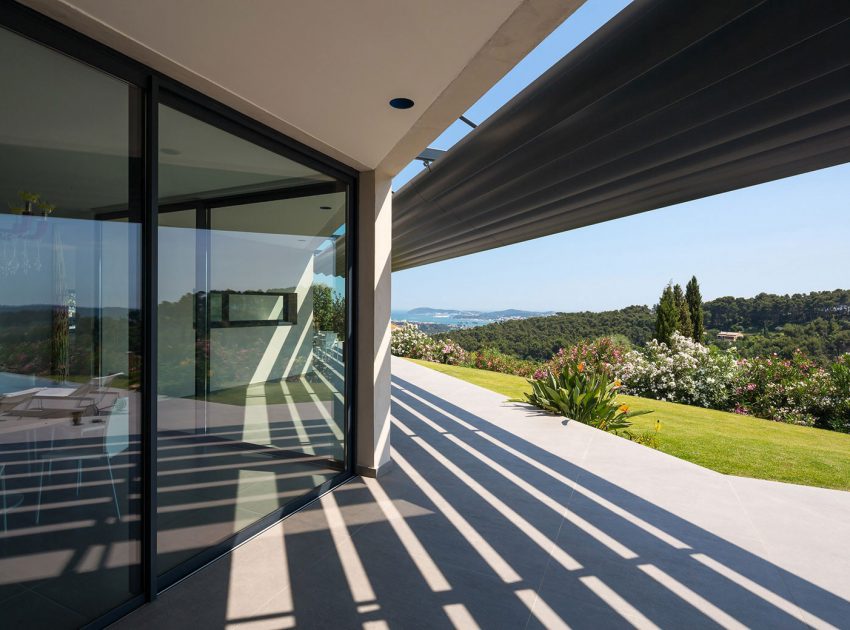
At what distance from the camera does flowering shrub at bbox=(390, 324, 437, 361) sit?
15.7 meters

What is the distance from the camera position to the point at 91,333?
223 cm

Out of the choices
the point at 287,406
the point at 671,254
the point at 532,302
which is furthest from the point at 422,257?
the point at 532,302

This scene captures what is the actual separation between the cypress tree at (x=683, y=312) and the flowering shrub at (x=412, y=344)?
24.4 feet

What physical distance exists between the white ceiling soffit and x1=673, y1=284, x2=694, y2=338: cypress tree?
13.6 metres

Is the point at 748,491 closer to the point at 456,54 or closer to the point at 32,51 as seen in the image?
the point at 456,54

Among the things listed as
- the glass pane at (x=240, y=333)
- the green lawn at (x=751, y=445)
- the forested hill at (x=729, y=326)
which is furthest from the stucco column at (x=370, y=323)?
the forested hill at (x=729, y=326)

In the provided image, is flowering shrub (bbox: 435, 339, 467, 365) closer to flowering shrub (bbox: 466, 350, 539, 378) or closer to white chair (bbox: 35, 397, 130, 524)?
flowering shrub (bbox: 466, 350, 539, 378)

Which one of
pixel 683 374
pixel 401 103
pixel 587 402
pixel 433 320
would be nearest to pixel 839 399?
pixel 683 374

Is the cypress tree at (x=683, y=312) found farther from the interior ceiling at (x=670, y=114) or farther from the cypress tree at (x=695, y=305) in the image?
the interior ceiling at (x=670, y=114)

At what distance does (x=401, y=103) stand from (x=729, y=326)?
1328 cm

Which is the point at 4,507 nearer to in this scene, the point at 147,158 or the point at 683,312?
the point at 147,158

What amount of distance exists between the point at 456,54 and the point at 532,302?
42.7 metres

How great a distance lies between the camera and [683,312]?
1484cm

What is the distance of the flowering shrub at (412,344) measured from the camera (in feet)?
51.4
